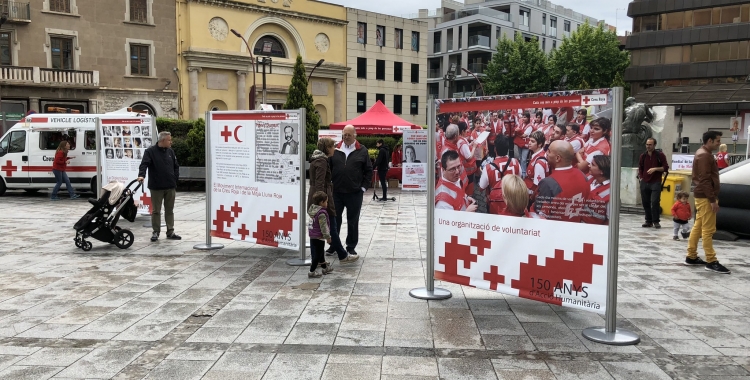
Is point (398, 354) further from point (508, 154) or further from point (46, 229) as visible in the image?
point (46, 229)

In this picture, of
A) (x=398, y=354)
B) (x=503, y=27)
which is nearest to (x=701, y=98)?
(x=503, y=27)

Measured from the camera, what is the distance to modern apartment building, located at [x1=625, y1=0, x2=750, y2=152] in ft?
147

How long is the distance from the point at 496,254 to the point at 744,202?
672cm

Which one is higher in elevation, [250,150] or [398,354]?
[250,150]

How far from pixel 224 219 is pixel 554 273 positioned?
17.6ft

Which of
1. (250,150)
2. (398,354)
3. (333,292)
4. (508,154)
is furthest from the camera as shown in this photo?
(250,150)

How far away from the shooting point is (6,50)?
104ft

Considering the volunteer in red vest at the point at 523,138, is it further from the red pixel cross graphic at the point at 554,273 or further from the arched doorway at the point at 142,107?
the arched doorway at the point at 142,107

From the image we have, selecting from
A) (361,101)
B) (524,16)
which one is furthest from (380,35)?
(524,16)

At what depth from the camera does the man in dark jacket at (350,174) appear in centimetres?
813

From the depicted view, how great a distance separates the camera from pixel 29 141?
1705cm

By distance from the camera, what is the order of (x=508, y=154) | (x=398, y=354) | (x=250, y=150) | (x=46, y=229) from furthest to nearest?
(x=46, y=229) → (x=250, y=150) → (x=508, y=154) → (x=398, y=354)

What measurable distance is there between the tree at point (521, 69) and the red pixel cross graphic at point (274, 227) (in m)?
48.3

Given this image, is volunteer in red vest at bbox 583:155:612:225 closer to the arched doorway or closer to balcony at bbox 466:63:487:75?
the arched doorway
